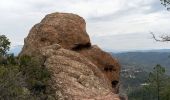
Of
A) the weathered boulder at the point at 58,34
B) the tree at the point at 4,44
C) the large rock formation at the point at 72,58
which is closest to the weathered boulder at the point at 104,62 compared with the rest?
the large rock formation at the point at 72,58

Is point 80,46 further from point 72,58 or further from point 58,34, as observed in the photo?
point 72,58

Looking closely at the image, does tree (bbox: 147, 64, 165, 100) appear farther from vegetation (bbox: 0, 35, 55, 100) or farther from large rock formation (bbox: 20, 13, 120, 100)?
vegetation (bbox: 0, 35, 55, 100)

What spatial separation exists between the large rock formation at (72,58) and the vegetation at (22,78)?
2.45 feet

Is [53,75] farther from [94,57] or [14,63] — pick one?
[94,57]

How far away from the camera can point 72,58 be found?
2827 centimetres

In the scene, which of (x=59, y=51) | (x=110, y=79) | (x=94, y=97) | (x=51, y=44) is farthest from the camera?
(x=110, y=79)

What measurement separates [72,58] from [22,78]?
5.63 metres

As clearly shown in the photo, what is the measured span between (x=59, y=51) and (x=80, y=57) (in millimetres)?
1609

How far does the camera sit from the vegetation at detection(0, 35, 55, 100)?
21250 millimetres

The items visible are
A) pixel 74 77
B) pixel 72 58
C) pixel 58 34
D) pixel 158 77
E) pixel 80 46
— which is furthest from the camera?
pixel 158 77

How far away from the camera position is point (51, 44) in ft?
101

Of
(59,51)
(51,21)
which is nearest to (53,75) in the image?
(59,51)

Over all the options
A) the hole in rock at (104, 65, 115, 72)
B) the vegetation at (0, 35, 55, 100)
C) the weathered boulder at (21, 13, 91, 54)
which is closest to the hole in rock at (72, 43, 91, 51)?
the weathered boulder at (21, 13, 91, 54)

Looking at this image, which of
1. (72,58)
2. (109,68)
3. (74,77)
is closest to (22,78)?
(74,77)
